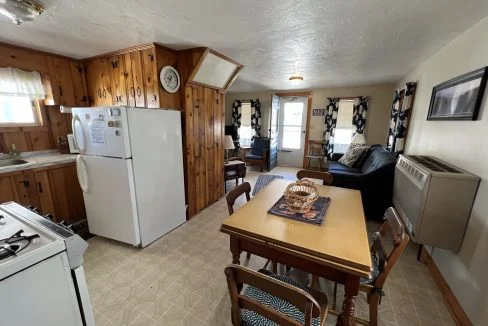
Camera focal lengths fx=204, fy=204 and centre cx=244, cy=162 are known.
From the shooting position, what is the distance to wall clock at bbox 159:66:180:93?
93.6 inches

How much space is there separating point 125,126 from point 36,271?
147 cm

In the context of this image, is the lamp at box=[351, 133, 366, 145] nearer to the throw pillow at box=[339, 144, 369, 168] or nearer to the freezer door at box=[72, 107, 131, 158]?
the throw pillow at box=[339, 144, 369, 168]

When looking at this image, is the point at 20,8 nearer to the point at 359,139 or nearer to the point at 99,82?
the point at 99,82

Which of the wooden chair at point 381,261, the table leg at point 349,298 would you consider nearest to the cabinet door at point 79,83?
the table leg at point 349,298

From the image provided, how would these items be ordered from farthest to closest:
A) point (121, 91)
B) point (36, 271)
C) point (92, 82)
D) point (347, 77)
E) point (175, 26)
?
point (347, 77), point (92, 82), point (121, 91), point (175, 26), point (36, 271)

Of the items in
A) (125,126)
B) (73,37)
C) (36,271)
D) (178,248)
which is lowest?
(178,248)

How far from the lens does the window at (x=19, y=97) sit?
2340 millimetres

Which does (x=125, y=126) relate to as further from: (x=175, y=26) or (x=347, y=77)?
(x=347, y=77)

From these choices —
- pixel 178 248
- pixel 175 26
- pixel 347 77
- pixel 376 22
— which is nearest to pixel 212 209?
pixel 178 248

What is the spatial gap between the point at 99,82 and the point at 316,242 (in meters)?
3.41

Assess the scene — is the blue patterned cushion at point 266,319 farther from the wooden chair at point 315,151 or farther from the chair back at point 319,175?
the wooden chair at point 315,151

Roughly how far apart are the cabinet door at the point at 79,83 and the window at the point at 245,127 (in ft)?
13.2

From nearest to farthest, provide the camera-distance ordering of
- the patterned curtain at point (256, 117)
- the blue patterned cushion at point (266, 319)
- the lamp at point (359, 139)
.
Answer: the blue patterned cushion at point (266, 319), the lamp at point (359, 139), the patterned curtain at point (256, 117)

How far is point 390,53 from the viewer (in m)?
2.51
